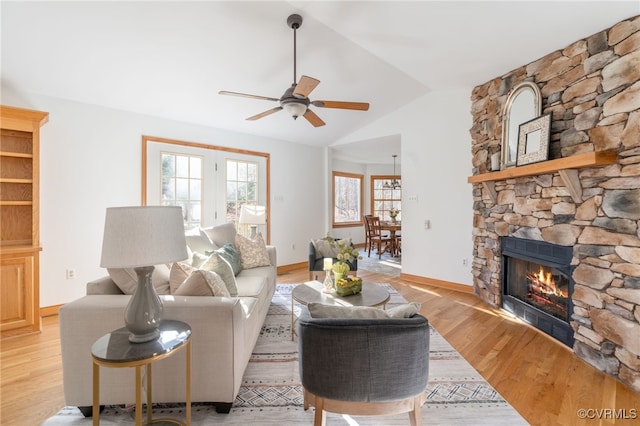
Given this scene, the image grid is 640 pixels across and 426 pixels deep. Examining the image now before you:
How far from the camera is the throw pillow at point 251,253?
11.4ft

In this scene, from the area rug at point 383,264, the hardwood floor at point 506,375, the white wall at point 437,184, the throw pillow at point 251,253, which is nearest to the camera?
the hardwood floor at point 506,375

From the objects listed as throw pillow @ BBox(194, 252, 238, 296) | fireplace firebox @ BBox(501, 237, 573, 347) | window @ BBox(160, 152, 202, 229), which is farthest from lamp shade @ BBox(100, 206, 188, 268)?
fireplace firebox @ BBox(501, 237, 573, 347)

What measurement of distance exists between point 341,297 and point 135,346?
1.58m

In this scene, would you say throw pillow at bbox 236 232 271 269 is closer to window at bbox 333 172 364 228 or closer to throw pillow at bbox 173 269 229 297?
throw pillow at bbox 173 269 229 297

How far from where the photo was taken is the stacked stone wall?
2092 mm

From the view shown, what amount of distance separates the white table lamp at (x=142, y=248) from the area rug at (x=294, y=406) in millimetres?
712

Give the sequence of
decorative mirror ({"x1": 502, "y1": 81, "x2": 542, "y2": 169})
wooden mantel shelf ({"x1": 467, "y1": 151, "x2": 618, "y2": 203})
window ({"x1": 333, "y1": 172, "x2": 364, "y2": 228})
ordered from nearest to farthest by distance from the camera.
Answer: wooden mantel shelf ({"x1": 467, "y1": 151, "x2": 618, "y2": 203}), decorative mirror ({"x1": 502, "y1": 81, "x2": 542, "y2": 169}), window ({"x1": 333, "y1": 172, "x2": 364, "y2": 228})

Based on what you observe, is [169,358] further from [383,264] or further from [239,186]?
[383,264]

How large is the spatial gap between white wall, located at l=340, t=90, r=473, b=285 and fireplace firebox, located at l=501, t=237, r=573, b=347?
72 cm

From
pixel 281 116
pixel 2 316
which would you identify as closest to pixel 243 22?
pixel 281 116

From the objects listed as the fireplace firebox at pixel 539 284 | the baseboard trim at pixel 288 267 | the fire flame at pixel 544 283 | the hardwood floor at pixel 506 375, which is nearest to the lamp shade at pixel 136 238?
the hardwood floor at pixel 506 375

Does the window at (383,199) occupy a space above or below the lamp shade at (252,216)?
above

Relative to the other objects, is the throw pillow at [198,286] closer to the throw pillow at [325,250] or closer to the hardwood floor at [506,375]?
the hardwood floor at [506,375]

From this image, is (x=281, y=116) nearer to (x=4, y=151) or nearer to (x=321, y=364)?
(x=4, y=151)
